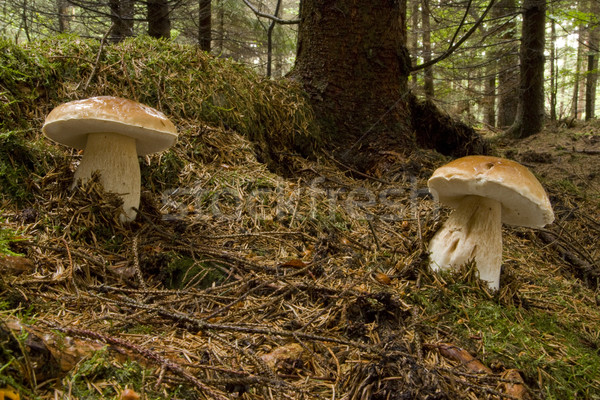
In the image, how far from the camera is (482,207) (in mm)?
1979

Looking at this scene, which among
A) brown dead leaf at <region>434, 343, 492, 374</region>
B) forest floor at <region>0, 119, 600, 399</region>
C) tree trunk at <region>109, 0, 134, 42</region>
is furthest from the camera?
tree trunk at <region>109, 0, 134, 42</region>

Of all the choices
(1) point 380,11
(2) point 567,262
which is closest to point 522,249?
(2) point 567,262

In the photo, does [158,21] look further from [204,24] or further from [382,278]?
[382,278]

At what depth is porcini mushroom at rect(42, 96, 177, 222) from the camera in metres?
1.75

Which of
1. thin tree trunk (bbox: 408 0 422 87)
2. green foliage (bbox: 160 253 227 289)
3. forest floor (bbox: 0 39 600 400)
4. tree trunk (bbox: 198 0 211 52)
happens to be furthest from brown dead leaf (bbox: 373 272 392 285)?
tree trunk (bbox: 198 0 211 52)

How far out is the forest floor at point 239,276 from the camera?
3.72 feet

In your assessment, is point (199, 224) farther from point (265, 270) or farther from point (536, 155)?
point (536, 155)

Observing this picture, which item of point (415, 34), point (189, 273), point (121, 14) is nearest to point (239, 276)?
point (189, 273)

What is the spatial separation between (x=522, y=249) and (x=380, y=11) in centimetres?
273

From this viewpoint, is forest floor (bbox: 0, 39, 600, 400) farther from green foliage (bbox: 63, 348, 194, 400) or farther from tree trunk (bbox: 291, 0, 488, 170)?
tree trunk (bbox: 291, 0, 488, 170)

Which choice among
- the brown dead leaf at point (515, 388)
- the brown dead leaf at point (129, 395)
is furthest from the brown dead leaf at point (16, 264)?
the brown dead leaf at point (515, 388)

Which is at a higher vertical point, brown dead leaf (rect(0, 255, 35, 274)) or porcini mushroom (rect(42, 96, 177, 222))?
porcini mushroom (rect(42, 96, 177, 222))

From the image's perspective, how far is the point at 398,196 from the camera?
315 centimetres

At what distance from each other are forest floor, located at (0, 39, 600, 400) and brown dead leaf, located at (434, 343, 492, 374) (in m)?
0.01
